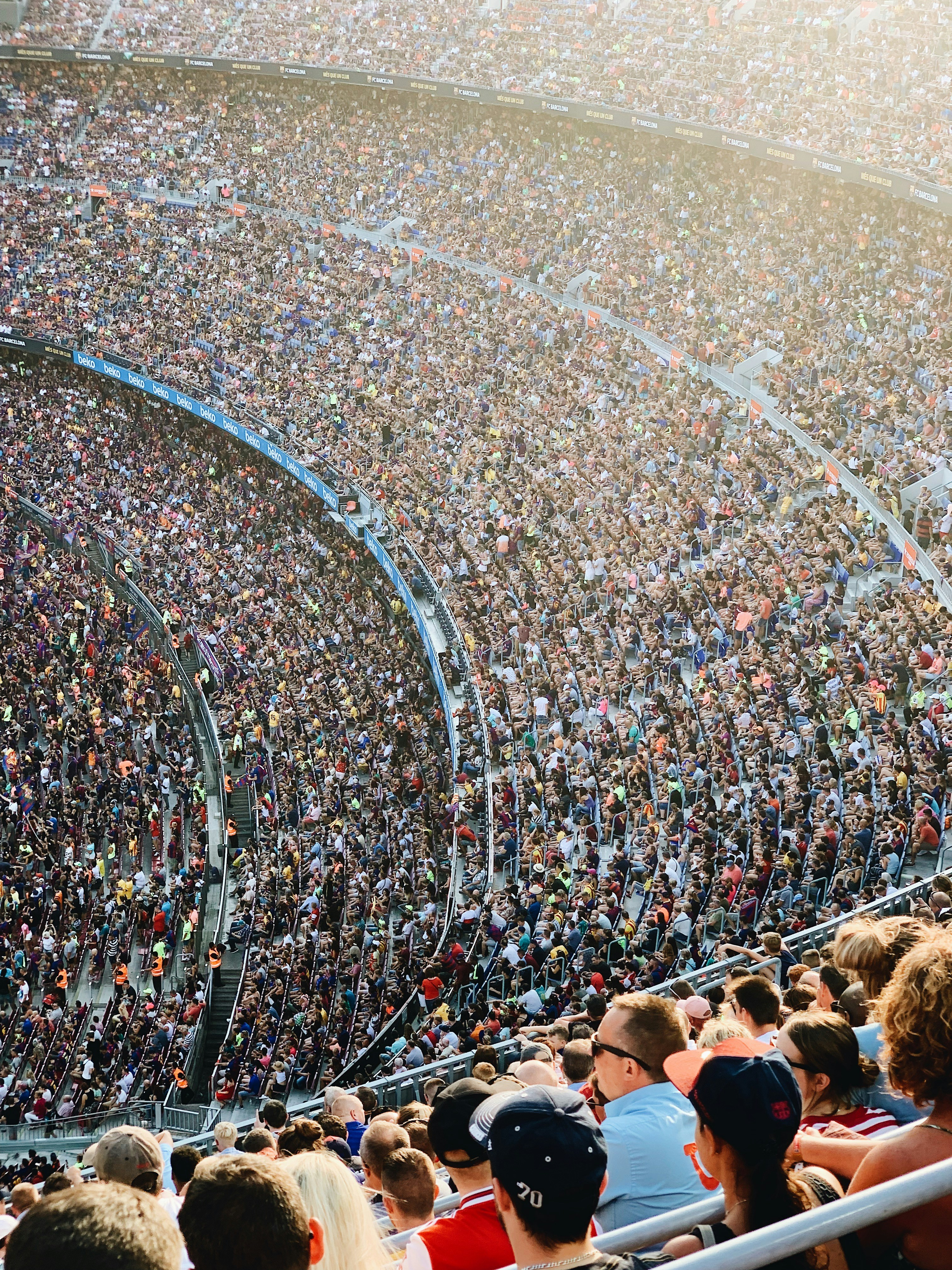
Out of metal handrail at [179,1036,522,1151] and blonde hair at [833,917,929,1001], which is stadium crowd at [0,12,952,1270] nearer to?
blonde hair at [833,917,929,1001]

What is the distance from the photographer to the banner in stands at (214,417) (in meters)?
32.8

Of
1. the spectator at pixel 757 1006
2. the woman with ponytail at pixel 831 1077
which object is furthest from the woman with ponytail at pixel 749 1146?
the spectator at pixel 757 1006

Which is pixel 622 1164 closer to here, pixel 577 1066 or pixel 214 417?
pixel 577 1066

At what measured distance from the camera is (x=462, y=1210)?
12.9 feet

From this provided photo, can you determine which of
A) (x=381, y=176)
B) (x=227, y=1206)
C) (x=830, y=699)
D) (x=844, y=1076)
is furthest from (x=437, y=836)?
(x=381, y=176)

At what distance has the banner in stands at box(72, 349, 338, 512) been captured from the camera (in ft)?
107

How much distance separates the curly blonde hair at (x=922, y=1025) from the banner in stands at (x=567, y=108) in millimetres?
30147

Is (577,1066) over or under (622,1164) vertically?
over

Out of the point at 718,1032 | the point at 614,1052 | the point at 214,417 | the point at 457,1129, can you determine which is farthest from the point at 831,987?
the point at 214,417

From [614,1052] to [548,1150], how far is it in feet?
5.27

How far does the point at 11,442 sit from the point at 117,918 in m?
24.7

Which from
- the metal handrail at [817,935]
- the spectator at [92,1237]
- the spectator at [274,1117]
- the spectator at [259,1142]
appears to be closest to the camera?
the spectator at [92,1237]

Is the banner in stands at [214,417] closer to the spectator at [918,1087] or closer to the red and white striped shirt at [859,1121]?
the red and white striped shirt at [859,1121]

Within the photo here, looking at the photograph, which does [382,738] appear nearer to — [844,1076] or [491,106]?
[844,1076]
